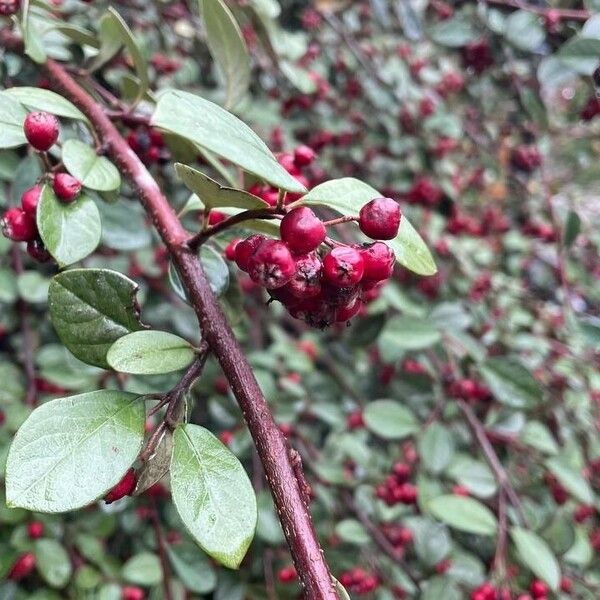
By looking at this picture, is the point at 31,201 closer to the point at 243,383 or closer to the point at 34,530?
the point at 243,383

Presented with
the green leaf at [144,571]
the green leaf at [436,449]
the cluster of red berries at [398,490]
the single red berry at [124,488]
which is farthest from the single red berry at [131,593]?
the single red berry at [124,488]

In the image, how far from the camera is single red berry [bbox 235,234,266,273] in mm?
614

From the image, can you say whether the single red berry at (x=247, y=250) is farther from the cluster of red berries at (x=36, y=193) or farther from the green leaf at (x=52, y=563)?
the green leaf at (x=52, y=563)

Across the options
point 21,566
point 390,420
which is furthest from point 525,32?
point 21,566

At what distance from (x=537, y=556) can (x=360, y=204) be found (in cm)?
90

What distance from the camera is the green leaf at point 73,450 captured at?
55 centimetres

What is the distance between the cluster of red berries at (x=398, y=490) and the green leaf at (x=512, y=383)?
29 centimetres

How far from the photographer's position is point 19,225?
75 cm

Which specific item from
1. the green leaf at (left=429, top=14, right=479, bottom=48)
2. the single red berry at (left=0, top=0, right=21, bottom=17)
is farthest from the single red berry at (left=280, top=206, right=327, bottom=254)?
the green leaf at (left=429, top=14, right=479, bottom=48)

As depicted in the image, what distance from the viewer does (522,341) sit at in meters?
1.86

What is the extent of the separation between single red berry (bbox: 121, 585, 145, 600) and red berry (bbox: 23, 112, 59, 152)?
1050 mm

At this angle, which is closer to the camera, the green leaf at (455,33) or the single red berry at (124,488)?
the single red berry at (124,488)

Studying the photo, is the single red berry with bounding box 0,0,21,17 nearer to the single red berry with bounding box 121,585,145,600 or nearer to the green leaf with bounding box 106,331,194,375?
the green leaf with bounding box 106,331,194,375

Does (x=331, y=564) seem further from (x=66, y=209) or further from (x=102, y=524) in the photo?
(x=66, y=209)
